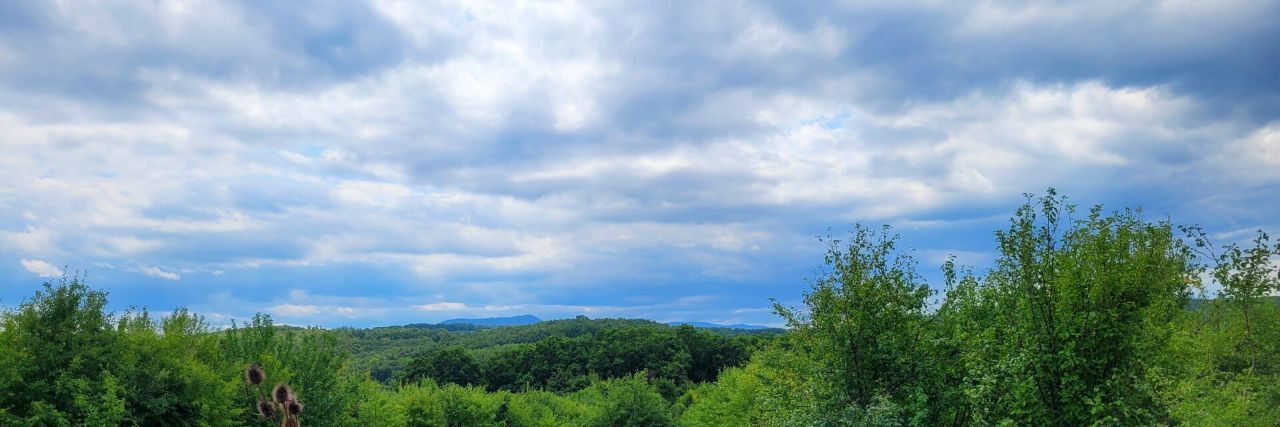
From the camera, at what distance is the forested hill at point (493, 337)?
11338cm

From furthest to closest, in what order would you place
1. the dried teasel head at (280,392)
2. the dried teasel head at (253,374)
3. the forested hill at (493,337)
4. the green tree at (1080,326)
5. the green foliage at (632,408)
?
the forested hill at (493,337)
the green foliage at (632,408)
the green tree at (1080,326)
the dried teasel head at (253,374)
the dried teasel head at (280,392)

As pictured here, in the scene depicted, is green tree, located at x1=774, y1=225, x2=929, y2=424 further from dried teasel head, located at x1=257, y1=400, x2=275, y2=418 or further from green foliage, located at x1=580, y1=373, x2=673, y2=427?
green foliage, located at x1=580, y1=373, x2=673, y2=427

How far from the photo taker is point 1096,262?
580 inches

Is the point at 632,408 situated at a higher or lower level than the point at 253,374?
lower

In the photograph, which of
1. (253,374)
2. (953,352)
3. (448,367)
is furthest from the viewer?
(448,367)

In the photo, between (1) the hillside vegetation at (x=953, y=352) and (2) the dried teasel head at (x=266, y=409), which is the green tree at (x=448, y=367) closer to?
(1) the hillside vegetation at (x=953, y=352)

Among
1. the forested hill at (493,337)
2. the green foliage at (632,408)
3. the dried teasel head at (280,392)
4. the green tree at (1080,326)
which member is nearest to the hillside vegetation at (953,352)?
the green tree at (1080,326)

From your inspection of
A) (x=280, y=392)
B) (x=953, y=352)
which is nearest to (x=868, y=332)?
(x=953, y=352)

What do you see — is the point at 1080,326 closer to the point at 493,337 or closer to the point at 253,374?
the point at 253,374

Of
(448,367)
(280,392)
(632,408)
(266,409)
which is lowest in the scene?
(632,408)

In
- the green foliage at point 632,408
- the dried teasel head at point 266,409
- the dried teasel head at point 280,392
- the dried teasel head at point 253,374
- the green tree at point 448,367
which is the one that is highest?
the dried teasel head at point 253,374

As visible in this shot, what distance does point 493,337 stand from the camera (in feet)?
538

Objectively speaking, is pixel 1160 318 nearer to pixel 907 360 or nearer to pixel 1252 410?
pixel 1252 410

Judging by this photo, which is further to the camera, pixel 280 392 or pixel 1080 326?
pixel 1080 326
